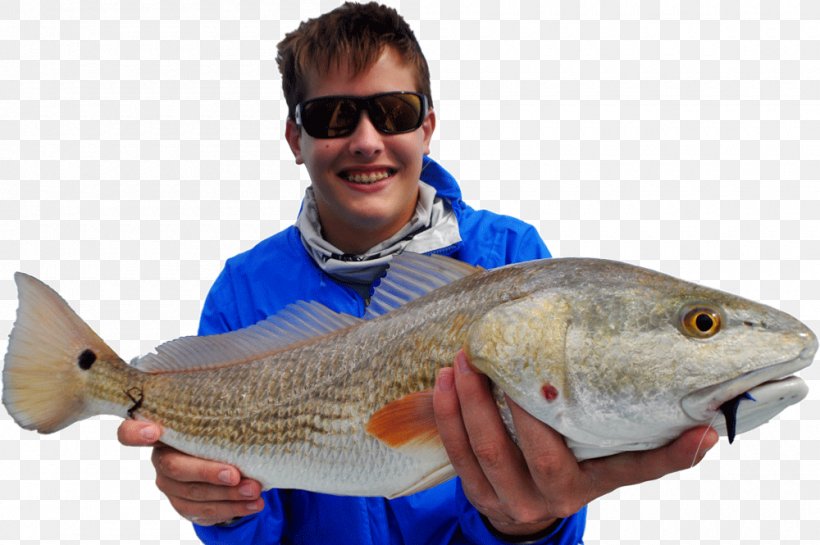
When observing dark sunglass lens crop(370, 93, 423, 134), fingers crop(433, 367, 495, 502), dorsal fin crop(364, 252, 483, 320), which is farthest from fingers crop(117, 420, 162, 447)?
dark sunglass lens crop(370, 93, 423, 134)

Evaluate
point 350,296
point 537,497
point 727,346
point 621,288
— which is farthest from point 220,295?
point 727,346

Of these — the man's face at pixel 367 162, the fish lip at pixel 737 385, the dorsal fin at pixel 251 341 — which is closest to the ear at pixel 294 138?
the man's face at pixel 367 162

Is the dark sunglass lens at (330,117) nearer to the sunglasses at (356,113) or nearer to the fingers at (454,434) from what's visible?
the sunglasses at (356,113)

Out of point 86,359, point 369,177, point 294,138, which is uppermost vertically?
point 294,138

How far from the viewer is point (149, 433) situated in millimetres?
3029

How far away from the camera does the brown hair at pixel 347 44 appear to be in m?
3.79

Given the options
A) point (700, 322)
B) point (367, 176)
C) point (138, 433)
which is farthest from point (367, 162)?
point (700, 322)

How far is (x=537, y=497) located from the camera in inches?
104

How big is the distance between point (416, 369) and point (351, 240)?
5.24 feet

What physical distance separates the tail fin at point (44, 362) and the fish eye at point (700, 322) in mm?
2335

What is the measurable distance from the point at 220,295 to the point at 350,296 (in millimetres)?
791

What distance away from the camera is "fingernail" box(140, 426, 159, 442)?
9.92 ft

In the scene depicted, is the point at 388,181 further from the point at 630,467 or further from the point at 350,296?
the point at 630,467

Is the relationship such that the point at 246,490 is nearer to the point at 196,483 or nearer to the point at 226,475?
the point at 226,475
